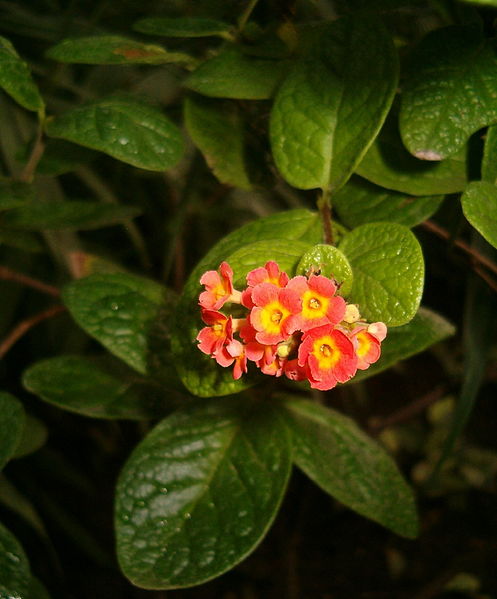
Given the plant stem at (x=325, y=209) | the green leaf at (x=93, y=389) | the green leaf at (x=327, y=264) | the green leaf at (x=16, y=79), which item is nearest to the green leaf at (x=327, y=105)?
the plant stem at (x=325, y=209)

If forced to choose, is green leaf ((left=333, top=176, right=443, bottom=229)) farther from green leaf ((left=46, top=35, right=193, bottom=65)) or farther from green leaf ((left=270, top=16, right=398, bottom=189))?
green leaf ((left=46, top=35, right=193, bottom=65))

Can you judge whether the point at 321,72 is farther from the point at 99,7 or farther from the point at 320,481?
the point at 99,7

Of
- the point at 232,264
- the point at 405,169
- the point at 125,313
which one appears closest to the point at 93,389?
A: the point at 125,313

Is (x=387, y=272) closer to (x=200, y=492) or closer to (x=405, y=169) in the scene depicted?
(x=405, y=169)

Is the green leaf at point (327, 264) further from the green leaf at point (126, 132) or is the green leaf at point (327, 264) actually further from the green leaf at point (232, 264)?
the green leaf at point (126, 132)

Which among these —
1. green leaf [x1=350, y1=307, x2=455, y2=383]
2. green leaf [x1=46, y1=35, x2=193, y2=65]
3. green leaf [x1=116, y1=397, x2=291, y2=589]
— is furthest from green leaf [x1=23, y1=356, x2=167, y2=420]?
green leaf [x1=46, y1=35, x2=193, y2=65]

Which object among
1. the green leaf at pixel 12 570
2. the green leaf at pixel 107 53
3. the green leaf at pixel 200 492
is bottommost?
the green leaf at pixel 12 570
